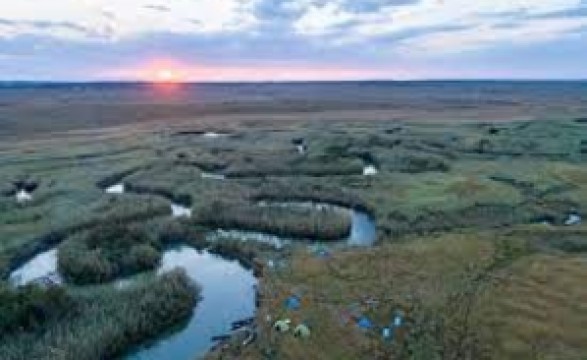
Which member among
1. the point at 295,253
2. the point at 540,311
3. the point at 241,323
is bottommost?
the point at 241,323

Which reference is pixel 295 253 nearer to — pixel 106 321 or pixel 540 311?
pixel 106 321

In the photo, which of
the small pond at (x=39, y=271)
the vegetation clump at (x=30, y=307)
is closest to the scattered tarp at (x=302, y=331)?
the vegetation clump at (x=30, y=307)

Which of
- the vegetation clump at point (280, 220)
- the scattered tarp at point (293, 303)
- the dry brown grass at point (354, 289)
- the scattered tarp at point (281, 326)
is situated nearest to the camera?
the dry brown grass at point (354, 289)

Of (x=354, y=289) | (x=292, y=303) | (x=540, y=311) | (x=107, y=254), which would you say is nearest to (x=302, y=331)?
(x=292, y=303)

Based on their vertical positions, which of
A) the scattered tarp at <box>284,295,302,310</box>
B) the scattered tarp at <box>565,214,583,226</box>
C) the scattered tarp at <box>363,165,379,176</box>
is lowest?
the scattered tarp at <box>363,165,379,176</box>

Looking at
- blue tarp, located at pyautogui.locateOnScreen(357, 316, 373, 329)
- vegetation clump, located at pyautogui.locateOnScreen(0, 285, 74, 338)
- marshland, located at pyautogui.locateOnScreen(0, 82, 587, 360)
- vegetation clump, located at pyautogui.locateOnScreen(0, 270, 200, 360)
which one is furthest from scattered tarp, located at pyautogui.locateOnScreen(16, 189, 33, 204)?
blue tarp, located at pyautogui.locateOnScreen(357, 316, 373, 329)

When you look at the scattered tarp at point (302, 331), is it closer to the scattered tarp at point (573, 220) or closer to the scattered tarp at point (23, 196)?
the scattered tarp at point (573, 220)

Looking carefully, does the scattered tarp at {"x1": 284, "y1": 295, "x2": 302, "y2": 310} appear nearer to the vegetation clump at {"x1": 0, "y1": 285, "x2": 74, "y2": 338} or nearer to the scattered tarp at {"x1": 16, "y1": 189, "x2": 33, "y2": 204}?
the vegetation clump at {"x1": 0, "y1": 285, "x2": 74, "y2": 338}
